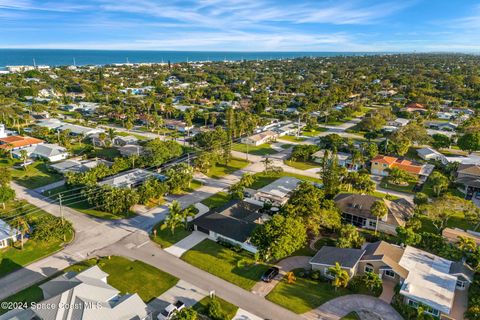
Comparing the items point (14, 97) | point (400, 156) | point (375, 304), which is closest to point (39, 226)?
point (375, 304)

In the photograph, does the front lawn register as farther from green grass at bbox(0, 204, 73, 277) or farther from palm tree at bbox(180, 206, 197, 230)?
palm tree at bbox(180, 206, 197, 230)

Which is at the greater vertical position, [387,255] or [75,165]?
[75,165]

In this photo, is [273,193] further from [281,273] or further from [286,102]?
[286,102]

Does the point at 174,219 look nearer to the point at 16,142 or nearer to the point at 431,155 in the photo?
the point at 16,142

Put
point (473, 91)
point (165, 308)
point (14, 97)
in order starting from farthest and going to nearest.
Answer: point (473, 91) < point (14, 97) < point (165, 308)

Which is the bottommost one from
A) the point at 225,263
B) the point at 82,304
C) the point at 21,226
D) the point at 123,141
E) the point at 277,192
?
the point at 225,263

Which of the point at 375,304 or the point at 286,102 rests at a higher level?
the point at 286,102

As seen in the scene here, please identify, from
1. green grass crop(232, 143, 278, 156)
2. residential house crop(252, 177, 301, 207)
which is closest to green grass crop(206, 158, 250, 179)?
green grass crop(232, 143, 278, 156)

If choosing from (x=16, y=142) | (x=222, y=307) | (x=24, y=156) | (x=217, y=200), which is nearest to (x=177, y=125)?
(x=16, y=142)
